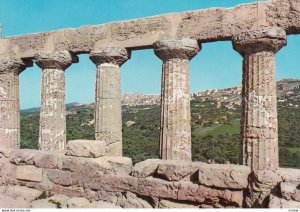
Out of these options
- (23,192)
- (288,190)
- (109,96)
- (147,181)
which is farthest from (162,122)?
(288,190)

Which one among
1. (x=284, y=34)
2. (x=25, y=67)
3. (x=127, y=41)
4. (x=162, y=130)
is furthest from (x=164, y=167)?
(x=25, y=67)

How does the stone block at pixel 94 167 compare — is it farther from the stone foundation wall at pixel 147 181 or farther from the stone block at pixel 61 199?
the stone block at pixel 61 199

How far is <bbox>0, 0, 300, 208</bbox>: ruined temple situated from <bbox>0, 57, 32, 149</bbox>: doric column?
0.15 feet

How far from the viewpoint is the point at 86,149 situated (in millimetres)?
10078

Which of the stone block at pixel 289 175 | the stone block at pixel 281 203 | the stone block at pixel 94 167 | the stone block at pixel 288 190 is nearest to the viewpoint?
the stone block at pixel 281 203

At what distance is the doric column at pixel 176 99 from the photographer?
43.3 ft

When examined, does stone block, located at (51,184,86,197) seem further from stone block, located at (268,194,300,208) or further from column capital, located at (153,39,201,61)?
column capital, located at (153,39,201,61)

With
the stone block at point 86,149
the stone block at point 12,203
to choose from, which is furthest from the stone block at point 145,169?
the stone block at point 12,203

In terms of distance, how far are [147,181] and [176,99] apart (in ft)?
15.1

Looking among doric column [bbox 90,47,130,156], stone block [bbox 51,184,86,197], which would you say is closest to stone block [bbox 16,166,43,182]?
stone block [bbox 51,184,86,197]

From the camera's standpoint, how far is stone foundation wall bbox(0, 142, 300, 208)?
862 centimetres

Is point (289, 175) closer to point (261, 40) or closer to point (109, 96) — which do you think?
point (261, 40)

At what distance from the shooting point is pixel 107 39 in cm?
1505

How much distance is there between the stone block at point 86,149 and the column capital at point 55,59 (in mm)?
6607
